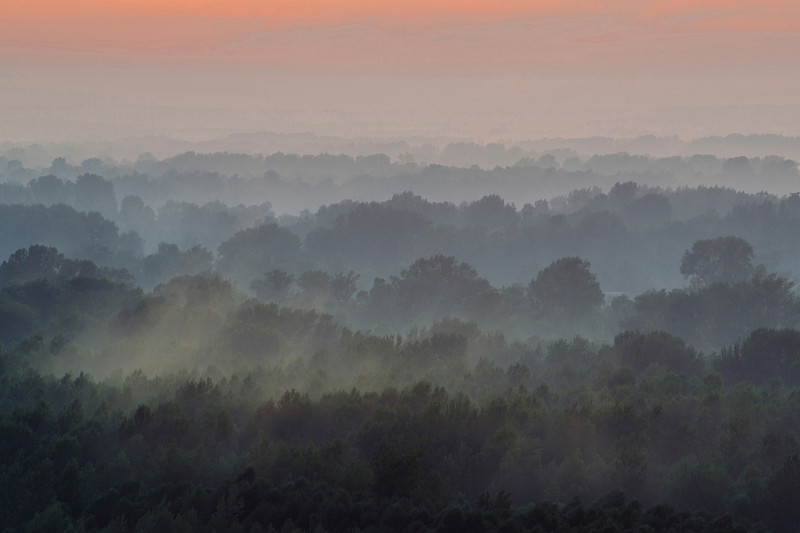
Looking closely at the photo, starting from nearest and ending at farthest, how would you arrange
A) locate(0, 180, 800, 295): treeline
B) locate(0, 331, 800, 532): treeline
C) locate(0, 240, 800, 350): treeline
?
1. locate(0, 331, 800, 532): treeline
2. locate(0, 240, 800, 350): treeline
3. locate(0, 180, 800, 295): treeline

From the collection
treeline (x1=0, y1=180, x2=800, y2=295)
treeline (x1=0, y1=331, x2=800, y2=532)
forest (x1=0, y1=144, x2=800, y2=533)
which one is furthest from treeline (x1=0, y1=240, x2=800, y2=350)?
treeline (x1=0, y1=180, x2=800, y2=295)

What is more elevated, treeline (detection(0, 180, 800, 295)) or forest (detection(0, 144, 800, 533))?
forest (detection(0, 144, 800, 533))

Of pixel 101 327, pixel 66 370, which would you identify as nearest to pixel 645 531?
pixel 66 370

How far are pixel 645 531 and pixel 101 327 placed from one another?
108ft

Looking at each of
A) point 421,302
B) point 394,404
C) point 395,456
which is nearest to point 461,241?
point 421,302

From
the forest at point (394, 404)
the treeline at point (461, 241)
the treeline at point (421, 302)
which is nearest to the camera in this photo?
the forest at point (394, 404)

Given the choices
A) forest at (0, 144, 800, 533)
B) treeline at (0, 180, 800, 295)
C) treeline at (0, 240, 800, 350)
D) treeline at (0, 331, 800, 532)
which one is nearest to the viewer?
treeline at (0, 331, 800, 532)

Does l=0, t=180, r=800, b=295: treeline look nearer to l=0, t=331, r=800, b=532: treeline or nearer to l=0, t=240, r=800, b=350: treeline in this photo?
l=0, t=240, r=800, b=350: treeline

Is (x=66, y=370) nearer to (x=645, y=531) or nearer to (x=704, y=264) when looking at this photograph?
(x=645, y=531)

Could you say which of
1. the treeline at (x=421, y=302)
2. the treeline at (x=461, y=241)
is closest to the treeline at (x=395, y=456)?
the treeline at (x=421, y=302)

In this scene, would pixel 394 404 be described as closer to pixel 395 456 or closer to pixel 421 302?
pixel 395 456

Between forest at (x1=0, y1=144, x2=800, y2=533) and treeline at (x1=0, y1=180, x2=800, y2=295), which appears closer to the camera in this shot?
forest at (x1=0, y1=144, x2=800, y2=533)

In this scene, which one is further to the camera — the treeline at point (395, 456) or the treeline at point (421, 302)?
the treeline at point (421, 302)

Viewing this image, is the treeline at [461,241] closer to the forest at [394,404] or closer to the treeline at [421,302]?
the forest at [394,404]
